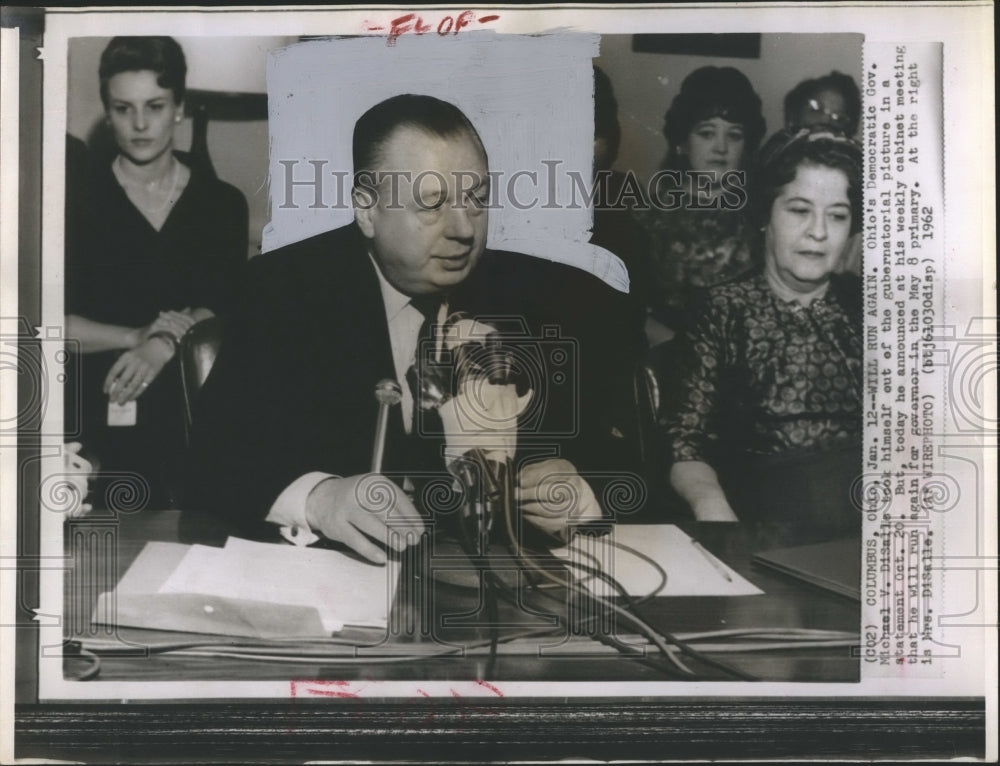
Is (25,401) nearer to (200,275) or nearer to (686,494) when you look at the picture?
(200,275)

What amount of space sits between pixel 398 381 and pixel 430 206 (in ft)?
1.52

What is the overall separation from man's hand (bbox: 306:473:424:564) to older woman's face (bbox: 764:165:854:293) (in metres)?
1.15

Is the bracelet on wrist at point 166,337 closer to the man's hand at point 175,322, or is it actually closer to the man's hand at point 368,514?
the man's hand at point 175,322

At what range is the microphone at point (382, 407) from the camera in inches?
77.9

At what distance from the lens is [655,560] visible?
199 centimetres

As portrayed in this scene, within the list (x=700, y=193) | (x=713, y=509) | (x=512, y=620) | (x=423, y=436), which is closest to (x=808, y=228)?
(x=700, y=193)

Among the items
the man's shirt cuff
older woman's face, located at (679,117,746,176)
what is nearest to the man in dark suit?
the man's shirt cuff

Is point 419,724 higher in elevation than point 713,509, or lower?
lower

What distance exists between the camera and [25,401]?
2.00 metres

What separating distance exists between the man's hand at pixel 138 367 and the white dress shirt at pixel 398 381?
46 cm

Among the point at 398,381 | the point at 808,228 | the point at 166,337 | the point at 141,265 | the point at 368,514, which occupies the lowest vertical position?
the point at 368,514

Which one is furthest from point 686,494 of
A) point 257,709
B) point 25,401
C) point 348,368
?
point 25,401

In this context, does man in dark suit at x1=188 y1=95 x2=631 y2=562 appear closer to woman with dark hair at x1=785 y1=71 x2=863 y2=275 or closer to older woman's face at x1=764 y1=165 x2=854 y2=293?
older woman's face at x1=764 y1=165 x2=854 y2=293

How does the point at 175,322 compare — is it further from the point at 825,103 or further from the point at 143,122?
the point at 825,103
